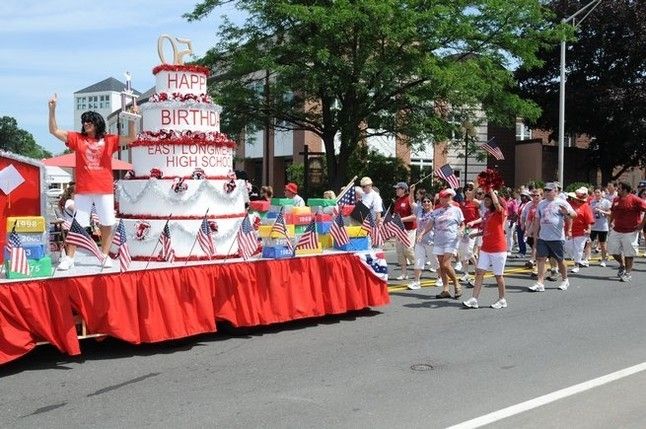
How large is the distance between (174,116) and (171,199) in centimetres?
111

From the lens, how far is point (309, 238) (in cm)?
862

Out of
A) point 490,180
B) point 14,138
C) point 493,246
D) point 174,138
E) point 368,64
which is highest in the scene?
point 14,138

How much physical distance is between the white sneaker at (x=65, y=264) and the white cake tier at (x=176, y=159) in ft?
5.53

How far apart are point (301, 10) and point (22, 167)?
35.9 ft

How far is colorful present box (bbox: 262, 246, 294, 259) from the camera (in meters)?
8.18

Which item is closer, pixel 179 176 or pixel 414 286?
pixel 179 176

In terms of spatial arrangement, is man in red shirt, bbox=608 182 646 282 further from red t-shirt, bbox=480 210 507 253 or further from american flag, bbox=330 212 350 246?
american flag, bbox=330 212 350 246

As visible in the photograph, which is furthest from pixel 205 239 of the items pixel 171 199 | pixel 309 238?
pixel 309 238

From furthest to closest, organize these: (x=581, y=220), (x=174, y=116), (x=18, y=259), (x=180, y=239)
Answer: (x=581, y=220), (x=174, y=116), (x=180, y=239), (x=18, y=259)

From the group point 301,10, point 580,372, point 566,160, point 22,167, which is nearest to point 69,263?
point 22,167

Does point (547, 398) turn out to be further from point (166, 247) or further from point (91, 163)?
point (91, 163)

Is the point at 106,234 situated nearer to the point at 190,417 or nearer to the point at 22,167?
the point at 22,167

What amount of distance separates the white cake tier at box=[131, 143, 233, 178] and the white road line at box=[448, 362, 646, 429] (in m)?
5.03

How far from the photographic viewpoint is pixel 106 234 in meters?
7.82
